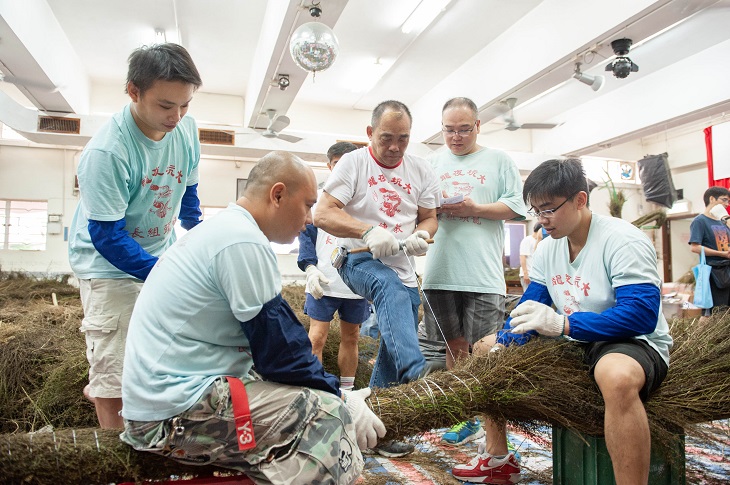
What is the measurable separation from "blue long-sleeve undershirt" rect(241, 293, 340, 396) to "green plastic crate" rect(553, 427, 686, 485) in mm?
970

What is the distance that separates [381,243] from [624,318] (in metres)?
0.82

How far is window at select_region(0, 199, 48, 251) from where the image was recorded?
9578mm

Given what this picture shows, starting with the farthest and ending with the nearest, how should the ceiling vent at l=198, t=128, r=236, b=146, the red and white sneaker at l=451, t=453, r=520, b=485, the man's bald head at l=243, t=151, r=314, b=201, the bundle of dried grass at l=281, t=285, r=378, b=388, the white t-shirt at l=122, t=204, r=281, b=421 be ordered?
the ceiling vent at l=198, t=128, r=236, b=146 → the bundle of dried grass at l=281, t=285, r=378, b=388 → the red and white sneaker at l=451, t=453, r=520, b=485 → the man's bald head at l=243, t=151, r=314, b=201 → the white t-shirt at l=122, t=204, r=281, b=421

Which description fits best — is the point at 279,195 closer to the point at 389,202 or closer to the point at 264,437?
the point at 264,437

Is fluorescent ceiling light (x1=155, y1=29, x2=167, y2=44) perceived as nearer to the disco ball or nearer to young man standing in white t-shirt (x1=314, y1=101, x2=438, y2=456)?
the disco ball

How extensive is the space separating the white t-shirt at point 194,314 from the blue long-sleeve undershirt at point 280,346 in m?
0.03

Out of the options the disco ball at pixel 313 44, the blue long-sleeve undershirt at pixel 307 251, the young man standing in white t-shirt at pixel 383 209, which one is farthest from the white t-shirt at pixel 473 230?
the disco ball at pixel 313 44

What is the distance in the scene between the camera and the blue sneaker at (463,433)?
8.57ft

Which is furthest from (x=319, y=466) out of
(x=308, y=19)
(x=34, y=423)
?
(x=308, y=19)

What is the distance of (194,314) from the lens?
48.9 inches

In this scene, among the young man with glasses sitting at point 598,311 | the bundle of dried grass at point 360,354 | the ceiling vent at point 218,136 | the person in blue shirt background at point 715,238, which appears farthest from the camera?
the ceiling vent at point 218,136

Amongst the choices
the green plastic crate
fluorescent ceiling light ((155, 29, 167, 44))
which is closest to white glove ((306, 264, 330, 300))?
the green plastic crate

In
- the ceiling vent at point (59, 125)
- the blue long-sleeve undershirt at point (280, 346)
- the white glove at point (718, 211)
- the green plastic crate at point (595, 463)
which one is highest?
the ceiling vent at point (59, 125)

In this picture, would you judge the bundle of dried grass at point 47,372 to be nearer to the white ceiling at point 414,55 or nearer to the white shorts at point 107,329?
the white shorts at point 107,329
